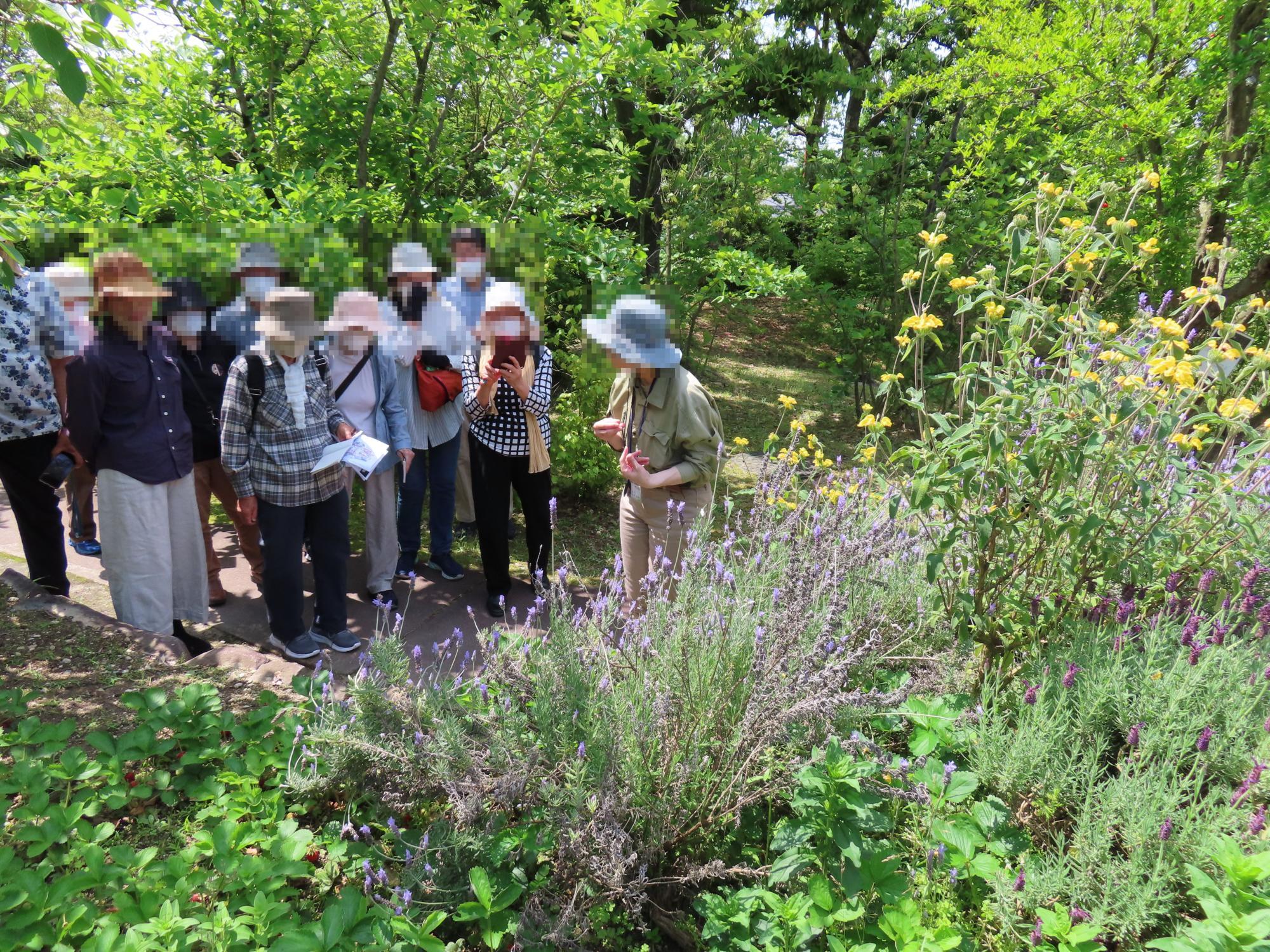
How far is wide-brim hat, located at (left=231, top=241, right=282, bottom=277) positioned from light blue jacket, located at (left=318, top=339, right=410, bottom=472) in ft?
2.10

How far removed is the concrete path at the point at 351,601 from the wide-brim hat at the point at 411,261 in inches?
68.6

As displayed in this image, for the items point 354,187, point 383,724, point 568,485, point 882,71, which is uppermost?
point 882,71

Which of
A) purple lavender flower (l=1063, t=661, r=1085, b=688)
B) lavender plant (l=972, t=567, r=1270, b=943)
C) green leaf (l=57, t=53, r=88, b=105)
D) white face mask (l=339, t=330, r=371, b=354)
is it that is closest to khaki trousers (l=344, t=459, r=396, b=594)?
white face mask (l=339, t=330, r=371, b=354)

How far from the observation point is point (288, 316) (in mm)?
3434

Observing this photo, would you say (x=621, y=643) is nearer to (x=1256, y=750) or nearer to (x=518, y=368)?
(x=1256, y=750)

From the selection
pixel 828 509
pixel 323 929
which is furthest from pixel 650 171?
pixel 323 929

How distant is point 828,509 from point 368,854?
6.55 ft

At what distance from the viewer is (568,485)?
232 inches

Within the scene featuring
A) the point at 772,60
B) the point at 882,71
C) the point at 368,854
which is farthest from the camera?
the point at 772,60

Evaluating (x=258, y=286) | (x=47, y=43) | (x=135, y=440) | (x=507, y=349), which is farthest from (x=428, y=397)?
(x=47, y=43)

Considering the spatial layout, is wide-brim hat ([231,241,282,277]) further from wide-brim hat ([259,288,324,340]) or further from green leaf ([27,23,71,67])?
green leaf ([27,23,71,67])

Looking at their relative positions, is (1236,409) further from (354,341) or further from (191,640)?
(191,640)

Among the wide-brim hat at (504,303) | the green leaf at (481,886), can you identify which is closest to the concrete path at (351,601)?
the wide-brim hat at (504,303)

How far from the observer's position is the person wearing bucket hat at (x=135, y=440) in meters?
3.33
